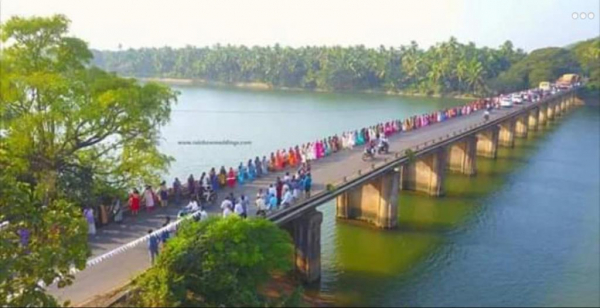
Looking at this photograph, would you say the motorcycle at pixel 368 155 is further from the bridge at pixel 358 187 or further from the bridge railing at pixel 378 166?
the bridge railing at pixel 378 166

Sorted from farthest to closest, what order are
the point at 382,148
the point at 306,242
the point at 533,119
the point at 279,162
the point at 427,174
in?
the point at 533,119, the point at 427,174, the point at 382,148, the point at 279,162, the point at 306,242

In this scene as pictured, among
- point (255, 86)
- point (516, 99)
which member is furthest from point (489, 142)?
point (255, 86)

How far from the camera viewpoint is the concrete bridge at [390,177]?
2406cm

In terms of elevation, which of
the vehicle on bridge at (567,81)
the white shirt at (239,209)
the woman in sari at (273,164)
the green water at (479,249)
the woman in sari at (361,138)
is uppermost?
the vehicle on bridge at (567,81)

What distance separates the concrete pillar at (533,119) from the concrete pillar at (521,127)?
242 inches

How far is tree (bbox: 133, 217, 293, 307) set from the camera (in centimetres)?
1404

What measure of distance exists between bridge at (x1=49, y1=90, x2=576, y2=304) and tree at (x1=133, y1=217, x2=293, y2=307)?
208cm

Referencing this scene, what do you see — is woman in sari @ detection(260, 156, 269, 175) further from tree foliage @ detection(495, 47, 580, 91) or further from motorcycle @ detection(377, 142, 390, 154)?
tree foliage @ detection(495, 47, 580, 91)

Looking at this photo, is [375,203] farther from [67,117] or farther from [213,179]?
[67,117]

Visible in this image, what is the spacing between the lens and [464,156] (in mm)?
46250

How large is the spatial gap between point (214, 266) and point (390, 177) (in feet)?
59.6

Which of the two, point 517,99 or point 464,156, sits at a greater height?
point 517,99

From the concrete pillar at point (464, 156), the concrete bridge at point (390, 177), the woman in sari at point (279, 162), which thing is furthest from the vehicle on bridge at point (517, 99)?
the woman in sari at point (279, 162)

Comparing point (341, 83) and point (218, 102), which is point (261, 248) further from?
point (341, 83)
